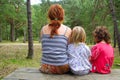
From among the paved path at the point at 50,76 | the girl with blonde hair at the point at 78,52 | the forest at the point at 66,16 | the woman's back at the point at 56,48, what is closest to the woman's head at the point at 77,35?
the girl with blonde hair at the point at 78,52

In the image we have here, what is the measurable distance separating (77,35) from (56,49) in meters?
0.43

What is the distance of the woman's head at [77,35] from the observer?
16.8 ft

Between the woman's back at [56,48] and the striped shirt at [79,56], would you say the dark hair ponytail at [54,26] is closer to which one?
the woman's back at [56,48]

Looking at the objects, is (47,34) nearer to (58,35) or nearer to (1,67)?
(58,35)

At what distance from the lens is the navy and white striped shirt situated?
5.12 m

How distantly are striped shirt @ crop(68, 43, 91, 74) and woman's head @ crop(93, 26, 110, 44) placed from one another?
341mm

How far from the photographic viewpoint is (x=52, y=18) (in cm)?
503

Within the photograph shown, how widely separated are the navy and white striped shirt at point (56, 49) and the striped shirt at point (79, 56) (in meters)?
0.11

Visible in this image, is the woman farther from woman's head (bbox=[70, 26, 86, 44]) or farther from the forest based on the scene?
the forest

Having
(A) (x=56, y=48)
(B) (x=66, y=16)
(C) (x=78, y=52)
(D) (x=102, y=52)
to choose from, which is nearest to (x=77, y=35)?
(C) (x=78, y=52)

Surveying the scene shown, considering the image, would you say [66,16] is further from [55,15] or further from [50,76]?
[50,76]

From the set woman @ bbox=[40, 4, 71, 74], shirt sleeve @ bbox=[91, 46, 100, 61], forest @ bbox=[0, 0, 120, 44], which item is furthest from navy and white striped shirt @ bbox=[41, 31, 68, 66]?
forest @ bbox=[0, 0, 120, 44]

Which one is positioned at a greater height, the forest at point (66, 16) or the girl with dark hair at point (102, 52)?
the forest at point (66, 16)

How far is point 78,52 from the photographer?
5.19m
